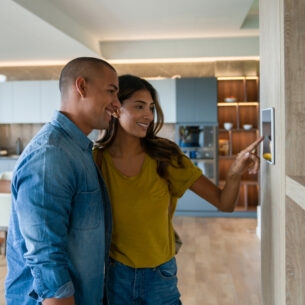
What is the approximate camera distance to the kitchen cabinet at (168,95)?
7.04 meters

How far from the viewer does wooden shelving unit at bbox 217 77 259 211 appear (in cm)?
721

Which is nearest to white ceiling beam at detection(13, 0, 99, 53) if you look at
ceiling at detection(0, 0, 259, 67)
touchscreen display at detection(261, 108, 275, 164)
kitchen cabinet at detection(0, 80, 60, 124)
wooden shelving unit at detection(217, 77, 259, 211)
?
ceiling at detection(0, 0, 259, 67)

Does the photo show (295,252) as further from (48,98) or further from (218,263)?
(48,98)

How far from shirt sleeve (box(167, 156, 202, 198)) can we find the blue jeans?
1.03 feet

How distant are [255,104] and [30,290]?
647 centimetres

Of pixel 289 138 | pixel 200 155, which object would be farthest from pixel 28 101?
pixel 289 138

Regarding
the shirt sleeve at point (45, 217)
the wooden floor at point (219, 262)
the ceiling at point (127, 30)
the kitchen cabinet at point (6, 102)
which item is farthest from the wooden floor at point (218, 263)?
the kitchen cabinet at point (6, 102)

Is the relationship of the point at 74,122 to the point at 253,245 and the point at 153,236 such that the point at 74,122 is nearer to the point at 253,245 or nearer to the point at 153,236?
the point at 153,236

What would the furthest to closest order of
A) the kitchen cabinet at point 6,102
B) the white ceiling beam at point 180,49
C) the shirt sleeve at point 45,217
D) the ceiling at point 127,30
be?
the kitchen cabinet at point 6,102 < the white ceiling beam at point 180,49 < the ceiling at point 127,30 < the shirt sleeve at point 45,217

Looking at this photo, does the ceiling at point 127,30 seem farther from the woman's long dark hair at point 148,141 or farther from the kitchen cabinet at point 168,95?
the woman's long dark hair at point 148,141

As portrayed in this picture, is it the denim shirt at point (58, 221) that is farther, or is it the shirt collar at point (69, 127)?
Answer: the shirt collar at point (69, 127)

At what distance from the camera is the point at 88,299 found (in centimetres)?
128

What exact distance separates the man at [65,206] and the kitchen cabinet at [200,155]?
5.66 metres

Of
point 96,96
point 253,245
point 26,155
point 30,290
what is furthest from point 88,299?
point 253,245
